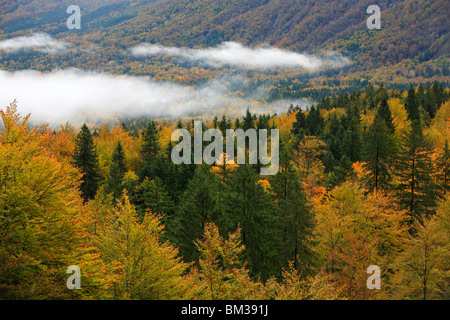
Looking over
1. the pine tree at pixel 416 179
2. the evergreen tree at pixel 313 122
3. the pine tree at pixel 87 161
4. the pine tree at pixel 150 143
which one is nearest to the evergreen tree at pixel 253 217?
the pine tree at pixel 416 179

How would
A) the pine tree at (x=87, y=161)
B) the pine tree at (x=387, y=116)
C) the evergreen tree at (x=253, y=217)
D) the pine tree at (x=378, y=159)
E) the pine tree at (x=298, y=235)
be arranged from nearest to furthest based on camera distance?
the pine tree at (x=298, y=235), the evergreen tree at (x=253, y=217), the pine tree at (x=378, y=159), the pine tree at (x=87, y=161), the pine tree at (x=387, y=116)

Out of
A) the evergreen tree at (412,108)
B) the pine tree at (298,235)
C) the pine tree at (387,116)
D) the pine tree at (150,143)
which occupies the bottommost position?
the pine tree at (298,235)

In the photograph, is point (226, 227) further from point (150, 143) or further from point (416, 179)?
point (150, 143)

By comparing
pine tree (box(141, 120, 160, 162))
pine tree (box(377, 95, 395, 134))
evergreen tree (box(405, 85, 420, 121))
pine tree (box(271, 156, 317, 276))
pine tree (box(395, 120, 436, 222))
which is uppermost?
evergreen tree (box(405, 85, 420, 121))

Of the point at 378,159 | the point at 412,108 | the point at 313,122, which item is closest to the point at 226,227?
the point at 378,159

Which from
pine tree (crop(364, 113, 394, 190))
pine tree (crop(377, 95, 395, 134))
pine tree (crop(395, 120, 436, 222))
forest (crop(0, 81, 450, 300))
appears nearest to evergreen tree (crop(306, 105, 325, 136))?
forest (crop(0, 81, 450, 300))

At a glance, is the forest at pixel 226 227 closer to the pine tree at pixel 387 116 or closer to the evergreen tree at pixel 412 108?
the pine tree at pixel 387 116

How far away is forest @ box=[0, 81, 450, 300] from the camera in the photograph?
13.9 m

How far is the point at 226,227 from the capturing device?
29.8 m

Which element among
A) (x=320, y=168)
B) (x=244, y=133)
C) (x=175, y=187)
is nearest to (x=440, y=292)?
(x=320, y=168)

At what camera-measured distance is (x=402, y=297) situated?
2138cm

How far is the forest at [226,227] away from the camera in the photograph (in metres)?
13.9

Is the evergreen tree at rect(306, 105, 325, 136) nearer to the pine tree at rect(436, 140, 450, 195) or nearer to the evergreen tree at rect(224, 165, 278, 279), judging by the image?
the pine tree at rect(436, 140, 450, 195)
